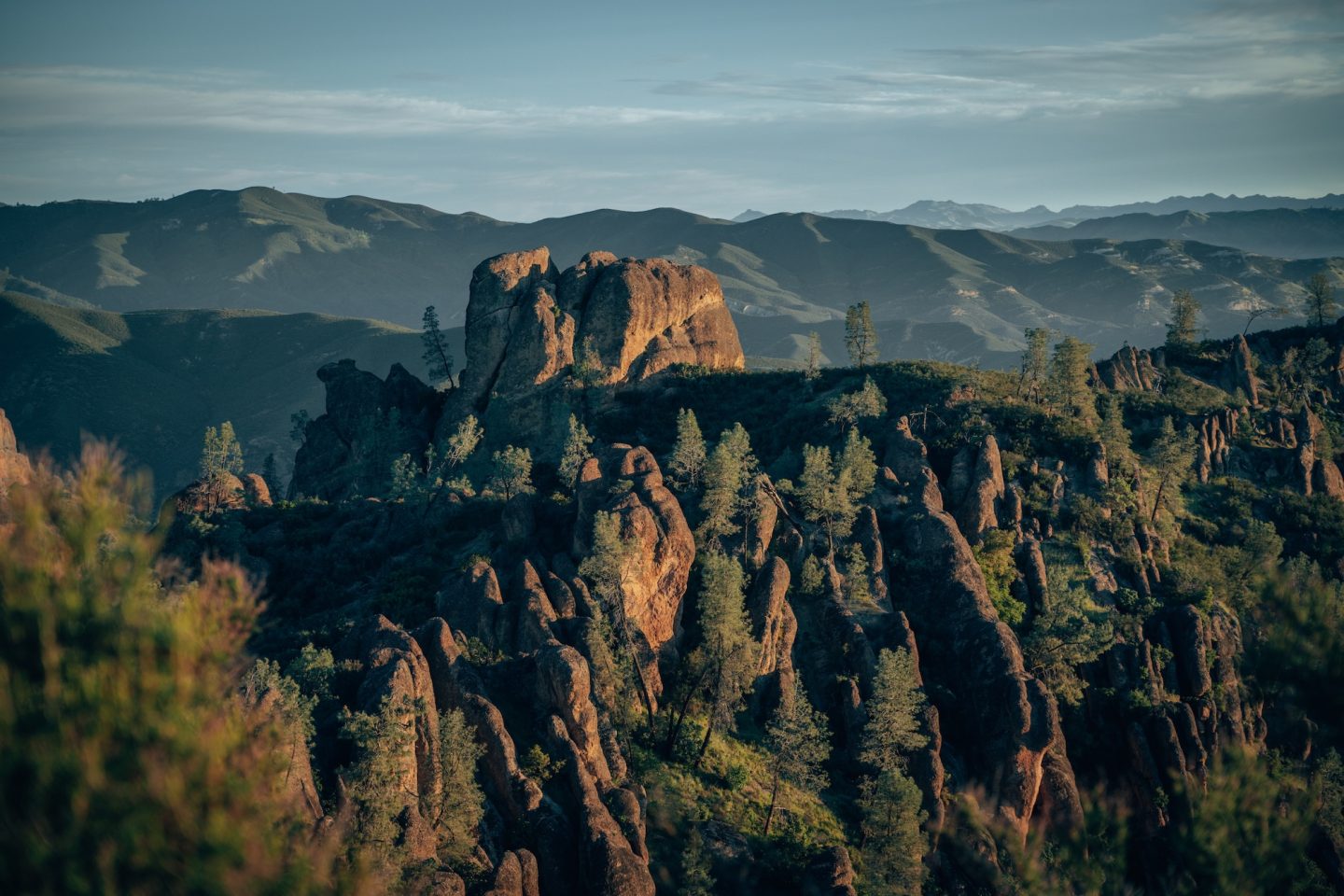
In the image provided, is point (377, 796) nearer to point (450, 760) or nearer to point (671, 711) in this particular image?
point (450, 760)

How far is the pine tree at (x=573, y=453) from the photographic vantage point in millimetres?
103250

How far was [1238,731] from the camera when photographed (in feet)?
241

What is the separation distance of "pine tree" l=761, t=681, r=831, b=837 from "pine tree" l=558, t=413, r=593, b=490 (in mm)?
39276

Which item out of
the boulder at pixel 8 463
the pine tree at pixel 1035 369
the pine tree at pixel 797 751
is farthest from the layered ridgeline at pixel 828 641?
the boulder at pixel 8 463

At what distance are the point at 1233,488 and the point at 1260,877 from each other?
300ft

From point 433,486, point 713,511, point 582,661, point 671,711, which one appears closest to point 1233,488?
point 713,511

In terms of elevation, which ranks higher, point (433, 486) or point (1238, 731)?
point (433, 486)

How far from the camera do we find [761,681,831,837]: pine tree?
2562 inches

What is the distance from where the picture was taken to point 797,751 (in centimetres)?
6544

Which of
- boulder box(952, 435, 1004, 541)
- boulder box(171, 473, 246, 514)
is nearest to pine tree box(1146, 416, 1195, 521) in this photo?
boulder box(952, 435, 1004, 541)

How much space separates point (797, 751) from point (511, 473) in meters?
54.4

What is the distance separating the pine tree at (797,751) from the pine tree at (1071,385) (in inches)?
2592

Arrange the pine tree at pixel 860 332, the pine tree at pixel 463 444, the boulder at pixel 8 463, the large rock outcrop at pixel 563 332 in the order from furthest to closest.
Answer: the pine tree at pixel 860 332 → the large rock outcrop at pixel 563 332 → the pine tree at pixel 463 444 → the boulder at pixel 8 463

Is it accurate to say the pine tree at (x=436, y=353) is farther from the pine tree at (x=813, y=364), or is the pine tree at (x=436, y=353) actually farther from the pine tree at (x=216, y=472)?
the pine tree at (x=813, y=364)
